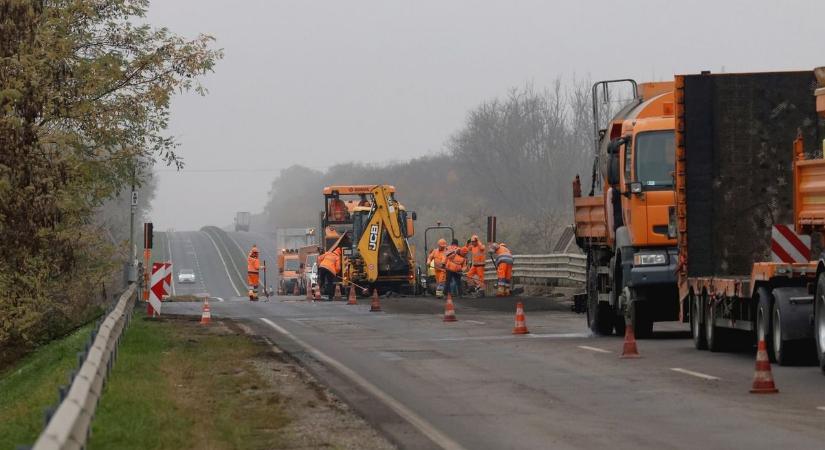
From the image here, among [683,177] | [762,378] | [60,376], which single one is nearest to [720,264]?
[683,177]

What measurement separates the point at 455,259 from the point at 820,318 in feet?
85.2

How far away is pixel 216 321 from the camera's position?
3102 cm

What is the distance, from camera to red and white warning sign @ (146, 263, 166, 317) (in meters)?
31.9

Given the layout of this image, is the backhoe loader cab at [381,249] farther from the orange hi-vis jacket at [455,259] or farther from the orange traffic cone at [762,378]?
the orange traffic cone at [762,378]

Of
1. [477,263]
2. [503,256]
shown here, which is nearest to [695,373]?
[503,256]

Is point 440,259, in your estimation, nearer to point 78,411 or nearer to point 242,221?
point 78,411

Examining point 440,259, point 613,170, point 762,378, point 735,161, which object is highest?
point 613,170

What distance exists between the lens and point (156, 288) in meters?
32.0

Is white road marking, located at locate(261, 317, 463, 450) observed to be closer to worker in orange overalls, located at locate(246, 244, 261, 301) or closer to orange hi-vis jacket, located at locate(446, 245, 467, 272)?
orange hi-vis jacket, located at locate(446, 245, 467, 272)

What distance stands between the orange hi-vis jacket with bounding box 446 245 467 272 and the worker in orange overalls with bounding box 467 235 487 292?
0.45 m

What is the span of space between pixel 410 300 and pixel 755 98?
21802 millimetres

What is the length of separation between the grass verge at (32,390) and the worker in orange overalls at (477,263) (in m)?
17.4

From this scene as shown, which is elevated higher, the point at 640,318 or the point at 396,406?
the point at 640,318

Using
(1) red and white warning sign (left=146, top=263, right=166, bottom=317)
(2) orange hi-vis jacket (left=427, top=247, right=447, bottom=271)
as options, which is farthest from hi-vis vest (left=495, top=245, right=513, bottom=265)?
(1) red and white warning sign (left=146, top=263, right=166, bottom=317)
